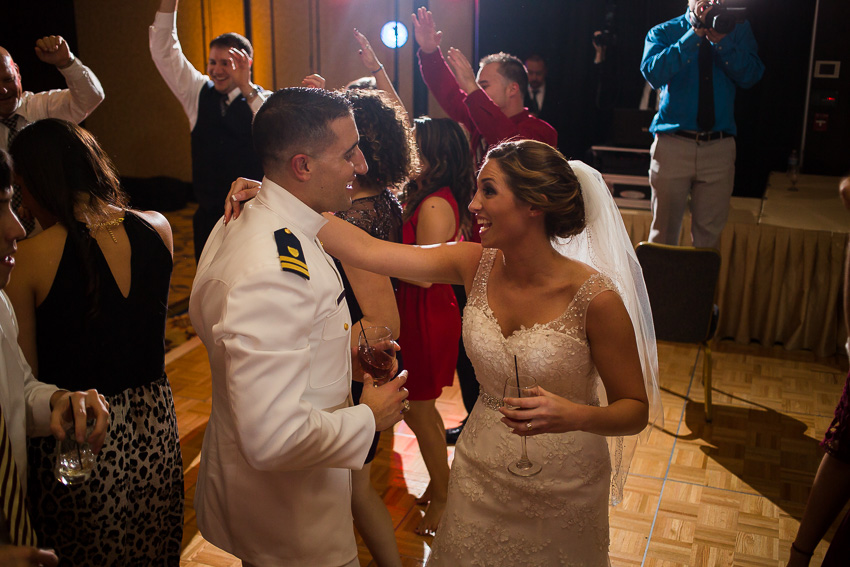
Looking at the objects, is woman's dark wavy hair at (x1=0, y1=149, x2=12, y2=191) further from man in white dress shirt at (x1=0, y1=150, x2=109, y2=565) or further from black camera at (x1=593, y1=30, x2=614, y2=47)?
black camera at (x1=593, y1=30, x2=614, y2=47)

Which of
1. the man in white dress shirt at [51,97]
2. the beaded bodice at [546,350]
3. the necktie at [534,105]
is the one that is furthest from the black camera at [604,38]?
the beaded bodice at [546,350]

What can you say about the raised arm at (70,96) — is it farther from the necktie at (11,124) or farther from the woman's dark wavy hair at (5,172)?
the woman's dark wavy hair at (5,172)

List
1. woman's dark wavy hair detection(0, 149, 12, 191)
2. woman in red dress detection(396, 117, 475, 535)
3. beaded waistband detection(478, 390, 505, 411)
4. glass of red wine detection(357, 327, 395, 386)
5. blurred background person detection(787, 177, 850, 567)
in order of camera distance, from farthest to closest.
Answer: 1. woman in red dress detection(396, 117, 475, 535)
2. blurred background person detection(787, 177, 850, 567)
3. beaded waistband detection(478, 390, 505, 411)
4. glass of red wine detection(357, 327, 395, 386)
5. woman's dark wavy hair detection(0, 149, 12, 191)

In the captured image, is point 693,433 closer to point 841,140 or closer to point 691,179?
point 691,179

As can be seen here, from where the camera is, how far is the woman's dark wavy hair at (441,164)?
268cm

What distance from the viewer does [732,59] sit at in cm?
373

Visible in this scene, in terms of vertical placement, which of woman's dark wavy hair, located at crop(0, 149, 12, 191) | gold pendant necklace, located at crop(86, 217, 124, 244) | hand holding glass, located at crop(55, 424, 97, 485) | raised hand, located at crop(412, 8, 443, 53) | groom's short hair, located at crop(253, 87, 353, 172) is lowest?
hand holding glass, located at crop(55, 424, 97, 485)

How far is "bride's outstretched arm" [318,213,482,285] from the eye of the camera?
6.51ft

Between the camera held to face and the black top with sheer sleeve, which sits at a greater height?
the camera held to face

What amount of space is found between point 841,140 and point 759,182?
0.73 m

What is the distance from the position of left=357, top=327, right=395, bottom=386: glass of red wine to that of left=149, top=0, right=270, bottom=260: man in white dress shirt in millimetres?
2627

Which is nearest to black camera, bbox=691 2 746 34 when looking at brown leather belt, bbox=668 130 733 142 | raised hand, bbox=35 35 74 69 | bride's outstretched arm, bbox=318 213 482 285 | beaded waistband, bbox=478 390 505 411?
brown leather belt, bbox=668 130 733 142

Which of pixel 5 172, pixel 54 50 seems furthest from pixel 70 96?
pixel 5 172

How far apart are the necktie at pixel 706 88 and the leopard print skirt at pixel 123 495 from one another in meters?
3.15
